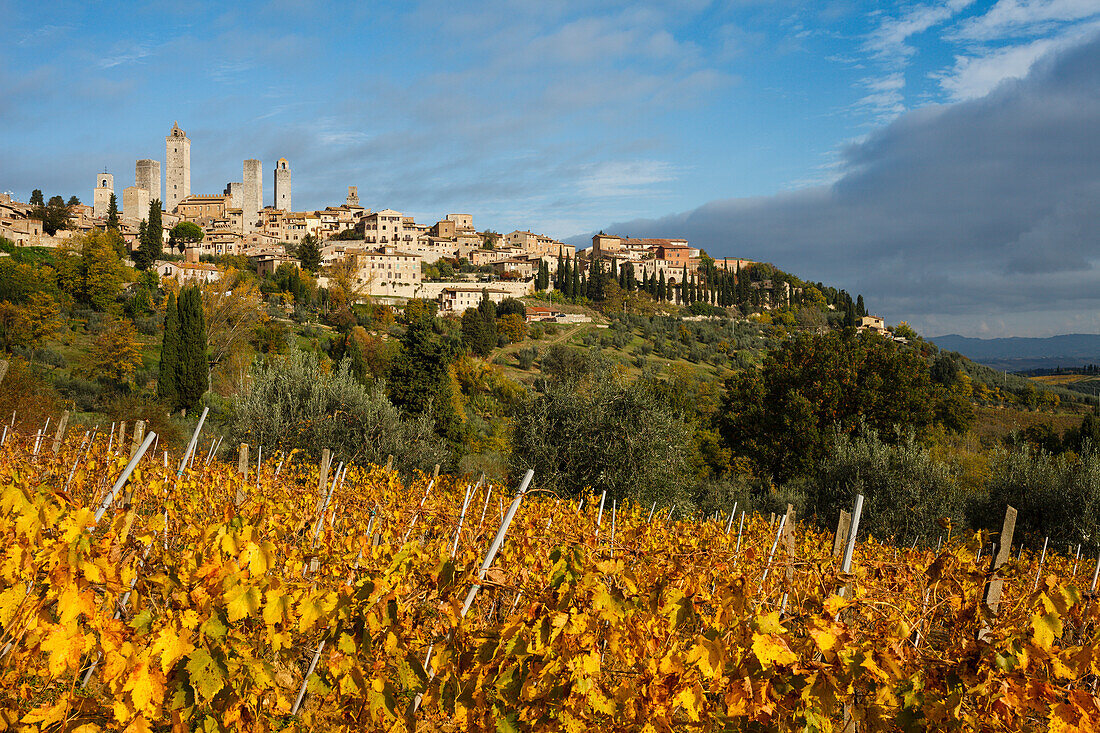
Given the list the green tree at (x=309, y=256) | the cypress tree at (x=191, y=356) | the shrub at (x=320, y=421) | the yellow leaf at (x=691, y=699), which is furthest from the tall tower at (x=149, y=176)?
the yellow leaf at (x=691, y=699)

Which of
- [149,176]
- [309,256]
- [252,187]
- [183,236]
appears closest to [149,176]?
[149,176]

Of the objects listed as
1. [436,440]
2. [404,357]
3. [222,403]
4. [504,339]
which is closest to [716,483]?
Answer: [436,440]

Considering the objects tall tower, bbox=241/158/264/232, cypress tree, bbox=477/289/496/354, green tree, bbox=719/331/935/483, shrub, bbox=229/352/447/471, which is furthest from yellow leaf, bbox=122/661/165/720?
tall tower, bbox=241/158/264/232

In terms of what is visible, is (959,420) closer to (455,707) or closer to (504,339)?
(455,707)

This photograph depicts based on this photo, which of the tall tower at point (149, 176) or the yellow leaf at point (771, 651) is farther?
the tall tower at point (149, 176)

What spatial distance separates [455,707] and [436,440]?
16397 mm

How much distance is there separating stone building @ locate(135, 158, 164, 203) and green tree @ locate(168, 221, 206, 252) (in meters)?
38.1

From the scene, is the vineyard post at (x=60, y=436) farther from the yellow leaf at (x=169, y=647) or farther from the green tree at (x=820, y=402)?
the green tree at (x=820, y=402)

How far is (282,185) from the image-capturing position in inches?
4230

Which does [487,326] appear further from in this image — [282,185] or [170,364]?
[282,185]

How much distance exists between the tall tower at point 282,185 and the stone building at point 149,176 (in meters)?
16.4

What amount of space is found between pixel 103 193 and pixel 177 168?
1088cm

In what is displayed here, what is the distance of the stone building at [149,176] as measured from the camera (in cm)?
10206

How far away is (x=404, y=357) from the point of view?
2228 cm
